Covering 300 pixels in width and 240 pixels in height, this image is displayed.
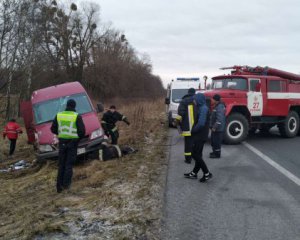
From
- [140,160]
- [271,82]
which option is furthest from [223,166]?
[271,82]

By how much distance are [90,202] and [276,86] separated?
947 cm

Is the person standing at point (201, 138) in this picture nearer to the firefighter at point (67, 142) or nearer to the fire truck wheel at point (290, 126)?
the firefighter at point (67, 142)

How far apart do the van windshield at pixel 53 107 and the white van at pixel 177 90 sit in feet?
22.5

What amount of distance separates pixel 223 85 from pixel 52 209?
878 centimetres

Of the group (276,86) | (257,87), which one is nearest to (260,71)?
(276,86)

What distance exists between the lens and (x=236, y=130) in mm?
12805

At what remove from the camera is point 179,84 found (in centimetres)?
1930

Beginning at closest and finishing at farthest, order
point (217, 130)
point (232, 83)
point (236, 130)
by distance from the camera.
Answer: point (217, 130) → point (236, 130) → point (232, 83)

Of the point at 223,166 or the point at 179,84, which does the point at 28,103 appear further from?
the point at 179,84

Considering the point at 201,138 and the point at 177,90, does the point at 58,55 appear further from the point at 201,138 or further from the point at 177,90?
the point at 201,138

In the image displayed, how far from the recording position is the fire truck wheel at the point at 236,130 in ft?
41.9

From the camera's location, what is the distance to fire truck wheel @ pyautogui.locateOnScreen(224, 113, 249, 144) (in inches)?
502

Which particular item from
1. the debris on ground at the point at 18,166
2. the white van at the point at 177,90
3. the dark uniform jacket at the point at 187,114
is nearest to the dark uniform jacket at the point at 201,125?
the dark uniform jacket at the point at 187,114

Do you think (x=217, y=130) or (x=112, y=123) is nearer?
(x=217, y=130)
